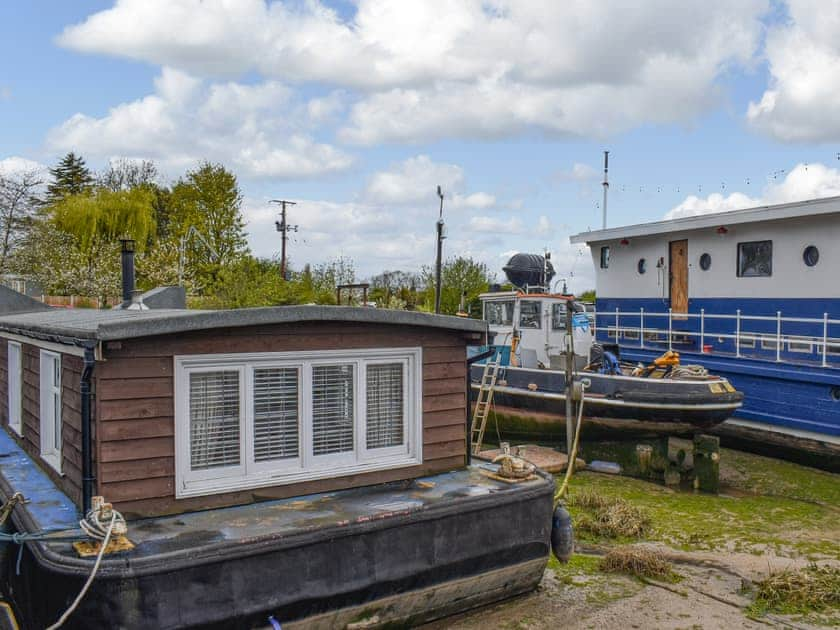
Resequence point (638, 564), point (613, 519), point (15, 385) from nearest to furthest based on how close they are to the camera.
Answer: point (638, 564)
point (15, 385)
point (613, 519)

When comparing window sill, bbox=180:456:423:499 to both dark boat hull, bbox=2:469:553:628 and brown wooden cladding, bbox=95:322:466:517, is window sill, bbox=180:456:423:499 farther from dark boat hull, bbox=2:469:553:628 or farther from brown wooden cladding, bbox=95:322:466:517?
dark boat hull, bbox=2:469:553:628

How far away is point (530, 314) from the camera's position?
16922 mm

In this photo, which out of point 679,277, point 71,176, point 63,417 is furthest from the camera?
point 71,176

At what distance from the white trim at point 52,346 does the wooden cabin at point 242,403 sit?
0.10ft

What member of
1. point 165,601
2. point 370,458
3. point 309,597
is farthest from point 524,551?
point 165,601

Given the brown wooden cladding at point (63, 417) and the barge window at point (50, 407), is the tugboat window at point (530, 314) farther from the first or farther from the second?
the barge window at point (50, 407)

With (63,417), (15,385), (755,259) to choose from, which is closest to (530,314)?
(755,259)

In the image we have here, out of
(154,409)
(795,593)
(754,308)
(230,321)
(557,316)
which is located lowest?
(795,593)

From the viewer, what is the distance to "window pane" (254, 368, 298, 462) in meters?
6.36

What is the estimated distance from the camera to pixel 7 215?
99.1 feet

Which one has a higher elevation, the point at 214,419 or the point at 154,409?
the point at 154,409

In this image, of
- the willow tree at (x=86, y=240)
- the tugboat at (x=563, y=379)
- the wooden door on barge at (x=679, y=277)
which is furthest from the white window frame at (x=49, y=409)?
the willow tree at (x=86, y=240)

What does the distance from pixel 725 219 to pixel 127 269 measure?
11.3 meters

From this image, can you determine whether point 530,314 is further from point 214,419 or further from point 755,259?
point 214,419
